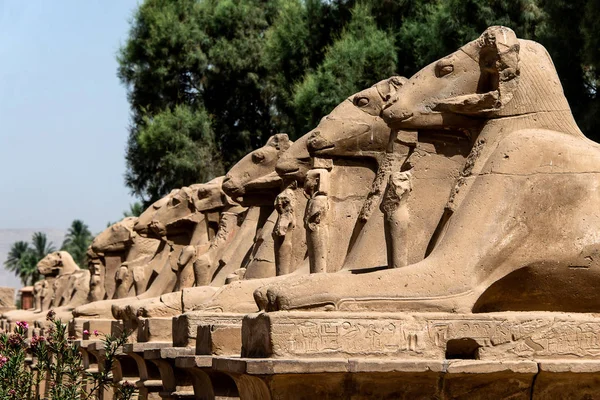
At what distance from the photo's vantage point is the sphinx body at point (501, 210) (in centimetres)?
749

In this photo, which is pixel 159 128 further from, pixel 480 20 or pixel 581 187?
pixel 581 187

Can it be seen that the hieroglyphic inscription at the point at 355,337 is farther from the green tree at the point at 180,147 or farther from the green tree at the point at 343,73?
the green tree at the point at 180,147

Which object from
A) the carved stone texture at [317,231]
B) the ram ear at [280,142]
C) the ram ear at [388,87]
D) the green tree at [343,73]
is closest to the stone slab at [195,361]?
Result: the carved stone texture at [317,231]

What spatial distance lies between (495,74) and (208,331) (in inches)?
113

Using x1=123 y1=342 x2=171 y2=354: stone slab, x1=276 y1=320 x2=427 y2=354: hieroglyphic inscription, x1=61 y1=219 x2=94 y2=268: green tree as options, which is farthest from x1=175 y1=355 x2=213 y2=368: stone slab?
x1=61 y1=219 x2=94 y2=268: green tree

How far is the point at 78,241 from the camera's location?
5669cm

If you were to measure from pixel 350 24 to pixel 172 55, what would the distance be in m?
Answer: 6.03

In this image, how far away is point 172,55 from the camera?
29.1m

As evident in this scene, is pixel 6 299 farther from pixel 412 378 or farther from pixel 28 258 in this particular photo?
pixel 28 258

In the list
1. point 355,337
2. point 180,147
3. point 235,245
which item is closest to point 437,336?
point 355,337

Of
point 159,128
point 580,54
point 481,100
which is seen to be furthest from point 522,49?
point 159,128

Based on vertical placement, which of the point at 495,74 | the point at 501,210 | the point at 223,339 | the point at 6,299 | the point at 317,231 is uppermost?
the point at 6,299

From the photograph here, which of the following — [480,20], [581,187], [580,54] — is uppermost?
[480,20]

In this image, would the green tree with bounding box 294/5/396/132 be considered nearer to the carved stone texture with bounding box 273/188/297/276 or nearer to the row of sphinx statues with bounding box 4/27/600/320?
the carved stone texture with bounding box 273/188/297/276
